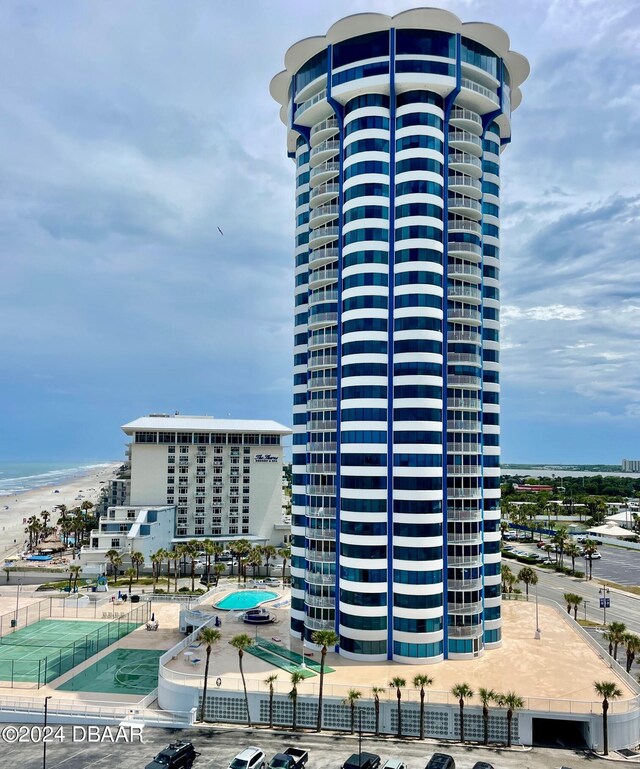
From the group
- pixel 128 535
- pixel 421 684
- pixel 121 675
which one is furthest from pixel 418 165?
pixel 128 535

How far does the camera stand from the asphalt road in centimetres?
4256

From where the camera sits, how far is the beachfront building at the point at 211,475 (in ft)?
441

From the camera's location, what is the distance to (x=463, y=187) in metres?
66.1

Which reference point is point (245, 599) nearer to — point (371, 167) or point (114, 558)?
point (114, 558)

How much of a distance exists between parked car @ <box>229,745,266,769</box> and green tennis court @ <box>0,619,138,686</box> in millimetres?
26174

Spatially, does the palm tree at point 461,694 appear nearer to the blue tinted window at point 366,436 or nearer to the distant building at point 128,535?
the blue tinted window at point 366,436

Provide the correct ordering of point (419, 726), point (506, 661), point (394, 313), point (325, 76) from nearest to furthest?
point (419, 726)
point (506, 661)
point (394, 313)
point (325, 76)

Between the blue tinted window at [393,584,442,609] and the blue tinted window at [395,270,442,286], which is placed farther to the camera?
the blue tinted window at [395,270,442,286]

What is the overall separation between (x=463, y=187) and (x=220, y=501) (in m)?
95.2

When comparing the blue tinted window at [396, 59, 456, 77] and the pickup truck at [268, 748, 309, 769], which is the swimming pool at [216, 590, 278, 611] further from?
the blue tinted window at [396, 59, 456, 77]

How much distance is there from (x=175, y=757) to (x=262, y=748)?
7.46 metres

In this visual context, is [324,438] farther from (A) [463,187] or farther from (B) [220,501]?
(B) [220,501]

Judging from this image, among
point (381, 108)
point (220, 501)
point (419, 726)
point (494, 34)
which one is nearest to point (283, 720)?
point (419, 726)

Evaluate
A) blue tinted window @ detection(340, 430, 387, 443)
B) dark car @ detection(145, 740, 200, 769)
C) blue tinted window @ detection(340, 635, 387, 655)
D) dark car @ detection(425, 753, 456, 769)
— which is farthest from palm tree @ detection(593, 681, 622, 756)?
dark car @ detection(145, 740, 200, 769)
